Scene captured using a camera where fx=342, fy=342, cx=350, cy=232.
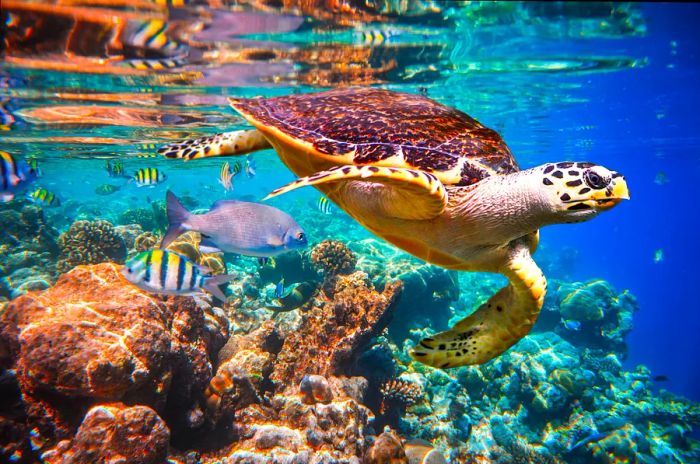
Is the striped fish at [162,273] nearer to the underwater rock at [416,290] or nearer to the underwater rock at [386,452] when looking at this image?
the underwater rock at [386,452]

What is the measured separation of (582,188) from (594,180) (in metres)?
0.09

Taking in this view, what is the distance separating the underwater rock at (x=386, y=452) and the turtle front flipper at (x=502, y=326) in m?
1.72

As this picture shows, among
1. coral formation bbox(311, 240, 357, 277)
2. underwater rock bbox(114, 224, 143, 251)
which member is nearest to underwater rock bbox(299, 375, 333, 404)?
coral formation bbox(311, 240, 357, 277)

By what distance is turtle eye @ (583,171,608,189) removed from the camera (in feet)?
7.60

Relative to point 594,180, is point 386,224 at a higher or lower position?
lower

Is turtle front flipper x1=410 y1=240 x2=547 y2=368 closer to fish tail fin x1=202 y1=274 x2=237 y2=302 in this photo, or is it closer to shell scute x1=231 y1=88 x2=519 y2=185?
shell scute x1=231 y1=88 x2=519 y2=185

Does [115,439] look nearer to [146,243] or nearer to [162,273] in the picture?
[162,273]

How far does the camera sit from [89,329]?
12.0 ft

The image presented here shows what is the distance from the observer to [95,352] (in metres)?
3.46

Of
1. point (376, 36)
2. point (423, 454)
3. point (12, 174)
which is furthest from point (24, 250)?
point (423, 454)

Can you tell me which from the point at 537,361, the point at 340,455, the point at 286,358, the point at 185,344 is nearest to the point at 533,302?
the point at 340,455

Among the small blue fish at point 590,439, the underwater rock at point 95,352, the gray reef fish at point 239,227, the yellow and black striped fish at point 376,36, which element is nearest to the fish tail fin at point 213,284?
the underwater rock at point 95,352

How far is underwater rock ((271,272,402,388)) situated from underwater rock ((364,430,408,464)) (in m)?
1.32

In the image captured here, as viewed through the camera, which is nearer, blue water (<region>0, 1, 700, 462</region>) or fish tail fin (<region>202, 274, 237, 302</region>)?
fish tail fin (<region>202, 274, 237, 302</region>)
